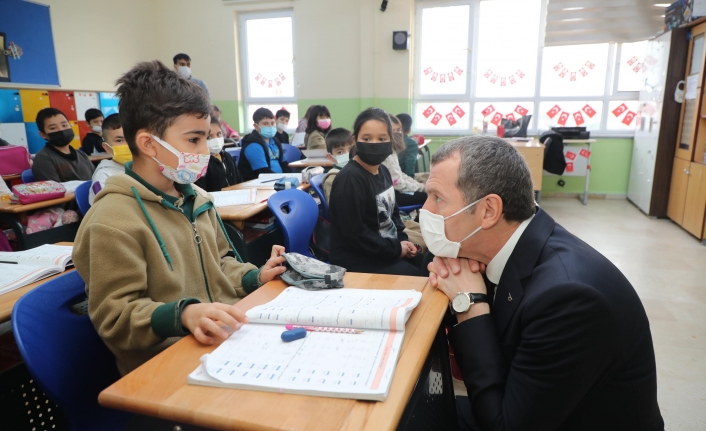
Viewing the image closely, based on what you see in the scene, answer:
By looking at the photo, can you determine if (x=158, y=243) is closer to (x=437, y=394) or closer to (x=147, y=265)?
(x=147, y=265)

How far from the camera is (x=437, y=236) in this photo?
1.17 metres

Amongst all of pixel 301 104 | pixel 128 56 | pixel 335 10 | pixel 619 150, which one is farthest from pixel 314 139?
pixel 619 150

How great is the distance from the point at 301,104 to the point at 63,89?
3221 millimetres

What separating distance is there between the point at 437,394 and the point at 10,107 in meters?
6.02

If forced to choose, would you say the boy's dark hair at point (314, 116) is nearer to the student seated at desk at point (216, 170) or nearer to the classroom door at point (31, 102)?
the student seated at desk at point (216, 170)

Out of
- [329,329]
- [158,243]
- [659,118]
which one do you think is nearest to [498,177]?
[329,329]

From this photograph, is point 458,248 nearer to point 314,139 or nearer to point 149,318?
point 149,318

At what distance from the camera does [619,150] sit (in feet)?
20.9

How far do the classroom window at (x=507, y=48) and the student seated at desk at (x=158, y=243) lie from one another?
620 centimetres

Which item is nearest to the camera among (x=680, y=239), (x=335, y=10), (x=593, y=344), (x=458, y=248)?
(x=593, y=344)

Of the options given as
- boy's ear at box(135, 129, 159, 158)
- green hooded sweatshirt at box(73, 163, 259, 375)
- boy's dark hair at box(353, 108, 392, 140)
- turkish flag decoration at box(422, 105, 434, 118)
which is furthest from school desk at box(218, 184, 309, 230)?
turkish flag decoration at box(422, 105, 434, 118)

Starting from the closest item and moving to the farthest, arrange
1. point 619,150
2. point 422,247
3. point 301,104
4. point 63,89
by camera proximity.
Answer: point 422,247, point 63,89, point 619,150, point 301,104

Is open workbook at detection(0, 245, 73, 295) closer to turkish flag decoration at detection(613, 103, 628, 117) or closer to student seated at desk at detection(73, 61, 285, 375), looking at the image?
student seated at desk at detection(73, 61, 285, 375)

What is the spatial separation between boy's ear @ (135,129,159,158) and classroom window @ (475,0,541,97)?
20.6 ft
